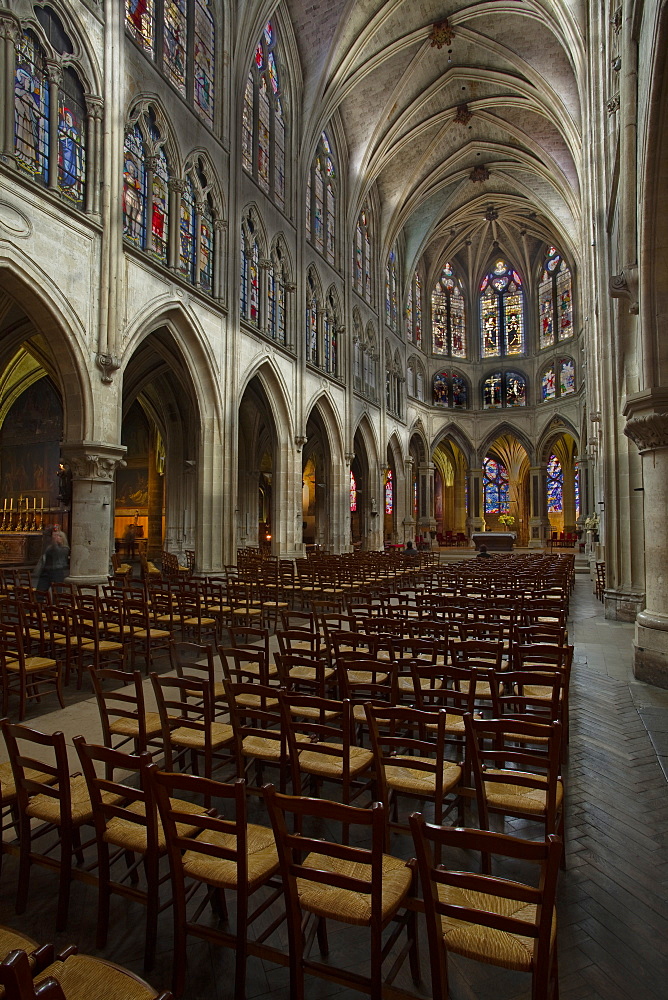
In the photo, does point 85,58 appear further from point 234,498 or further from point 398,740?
point 398,740

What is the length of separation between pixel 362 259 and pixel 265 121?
11.0 meters

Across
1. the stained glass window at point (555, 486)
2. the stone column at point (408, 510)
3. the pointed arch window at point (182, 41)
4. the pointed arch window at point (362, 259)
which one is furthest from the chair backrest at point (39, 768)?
the stained glass window at point (555, 486)

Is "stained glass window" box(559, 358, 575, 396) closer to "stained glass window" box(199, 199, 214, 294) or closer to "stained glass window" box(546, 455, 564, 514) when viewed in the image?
"stained glass window" box(546, 455, 564, 514)

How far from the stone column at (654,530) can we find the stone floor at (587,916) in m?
2.39

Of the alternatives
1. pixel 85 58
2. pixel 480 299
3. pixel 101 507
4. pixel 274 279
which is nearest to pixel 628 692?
pixel 101 507

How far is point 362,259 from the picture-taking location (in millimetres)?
32188

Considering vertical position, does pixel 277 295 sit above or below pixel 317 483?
above

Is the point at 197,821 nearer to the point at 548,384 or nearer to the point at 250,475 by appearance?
the point at 250,475

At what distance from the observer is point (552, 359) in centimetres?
4112

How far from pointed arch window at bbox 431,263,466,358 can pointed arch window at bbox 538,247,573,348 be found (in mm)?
5655

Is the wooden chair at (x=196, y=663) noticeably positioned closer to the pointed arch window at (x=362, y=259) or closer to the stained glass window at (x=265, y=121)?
the stained glass window at (x=265, y=121)

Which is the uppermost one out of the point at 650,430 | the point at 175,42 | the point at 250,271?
the point at 175,42

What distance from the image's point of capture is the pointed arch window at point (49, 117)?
39.7 feet

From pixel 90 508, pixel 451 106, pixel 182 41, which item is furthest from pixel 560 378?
pixel 90 508
